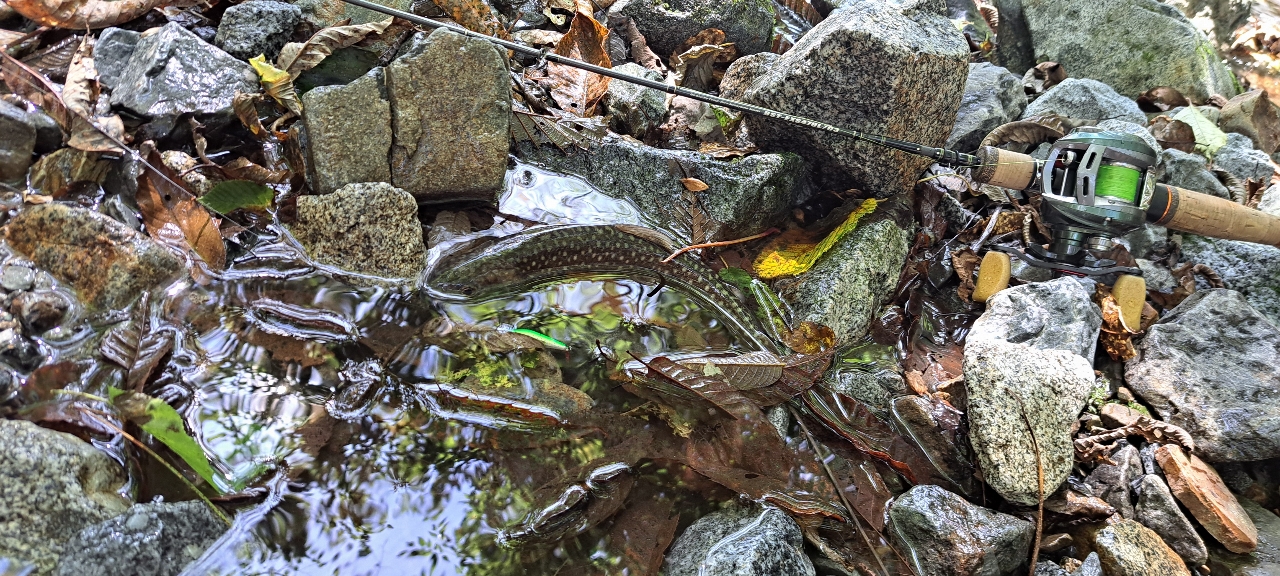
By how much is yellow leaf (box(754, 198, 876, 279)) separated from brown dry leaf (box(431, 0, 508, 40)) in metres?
2.27

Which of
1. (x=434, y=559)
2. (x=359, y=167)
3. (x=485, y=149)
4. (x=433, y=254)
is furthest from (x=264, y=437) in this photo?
(x=485, y=149)

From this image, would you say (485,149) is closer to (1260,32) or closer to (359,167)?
(359,167)

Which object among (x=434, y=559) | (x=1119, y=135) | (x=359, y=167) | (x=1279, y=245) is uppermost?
(x=1119, y=135)

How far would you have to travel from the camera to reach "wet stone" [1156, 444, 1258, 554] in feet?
9.89

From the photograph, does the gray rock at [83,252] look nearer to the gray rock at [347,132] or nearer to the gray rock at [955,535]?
the gray rock at [347,132]

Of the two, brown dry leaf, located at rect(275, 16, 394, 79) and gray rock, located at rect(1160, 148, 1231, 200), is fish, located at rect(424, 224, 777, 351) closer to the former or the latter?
brown dry leaf, located at rect(275, 16, 394, 79)

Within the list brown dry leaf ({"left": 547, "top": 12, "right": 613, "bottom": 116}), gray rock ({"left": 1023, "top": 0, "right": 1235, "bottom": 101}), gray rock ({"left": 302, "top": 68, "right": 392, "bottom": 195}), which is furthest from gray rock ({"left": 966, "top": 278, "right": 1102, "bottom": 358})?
gray rock ({"left": 1023, "top": 0, "right": 1235, "bottom": 101})

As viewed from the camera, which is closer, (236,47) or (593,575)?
(593,575)

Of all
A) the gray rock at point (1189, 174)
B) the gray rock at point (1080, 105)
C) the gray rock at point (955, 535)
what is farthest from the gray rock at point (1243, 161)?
the gray rock at point (955, 535)

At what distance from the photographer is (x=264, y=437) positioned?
8.96ft

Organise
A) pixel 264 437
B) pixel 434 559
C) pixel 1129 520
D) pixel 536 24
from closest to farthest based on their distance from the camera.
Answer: pixel 434 559 → pixel 264 437 → pixel 1129 520 → pixel 536 24

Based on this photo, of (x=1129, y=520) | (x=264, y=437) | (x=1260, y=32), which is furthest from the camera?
(x=1260, y=32)

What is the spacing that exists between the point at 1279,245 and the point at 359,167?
5.27 m

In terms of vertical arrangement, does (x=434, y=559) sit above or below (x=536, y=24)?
below
